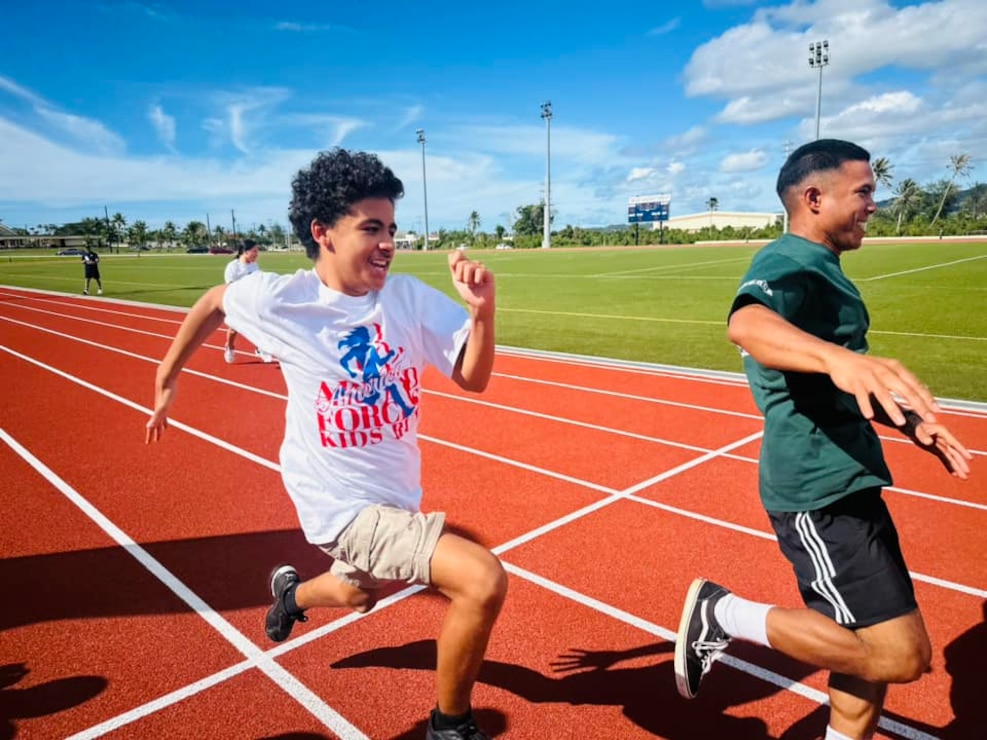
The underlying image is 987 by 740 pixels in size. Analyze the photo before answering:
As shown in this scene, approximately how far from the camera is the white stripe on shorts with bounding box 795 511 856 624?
2254 millimetres

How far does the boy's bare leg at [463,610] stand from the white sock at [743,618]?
1021 mm

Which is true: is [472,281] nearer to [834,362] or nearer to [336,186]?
[336,186]

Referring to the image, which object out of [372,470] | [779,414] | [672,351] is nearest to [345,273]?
[372,470]

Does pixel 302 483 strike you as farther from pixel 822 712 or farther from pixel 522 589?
pixel 822 712

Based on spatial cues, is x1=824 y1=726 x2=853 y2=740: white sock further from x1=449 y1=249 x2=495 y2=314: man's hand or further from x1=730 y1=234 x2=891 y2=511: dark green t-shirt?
x1=449 y1=249 x2=495 y2=314: man's hand

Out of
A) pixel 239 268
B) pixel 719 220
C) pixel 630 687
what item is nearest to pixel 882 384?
pixel 630 687

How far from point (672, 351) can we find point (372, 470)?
9.79 m

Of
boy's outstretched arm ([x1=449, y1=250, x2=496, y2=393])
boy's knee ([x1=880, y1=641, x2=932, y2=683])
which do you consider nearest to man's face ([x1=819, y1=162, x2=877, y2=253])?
boy's outstretched arm ([x1=449, y1=250, x2=496, y2=393])

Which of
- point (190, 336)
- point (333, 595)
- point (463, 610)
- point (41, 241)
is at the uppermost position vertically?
point (41, 241)

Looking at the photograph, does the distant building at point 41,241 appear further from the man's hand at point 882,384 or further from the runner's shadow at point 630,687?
the man's hand at point 882,384

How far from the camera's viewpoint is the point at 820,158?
240 centimetres

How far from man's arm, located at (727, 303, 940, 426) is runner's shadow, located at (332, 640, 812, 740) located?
171 cm

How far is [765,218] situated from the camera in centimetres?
11719

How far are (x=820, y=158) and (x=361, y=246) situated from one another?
5.69ft
